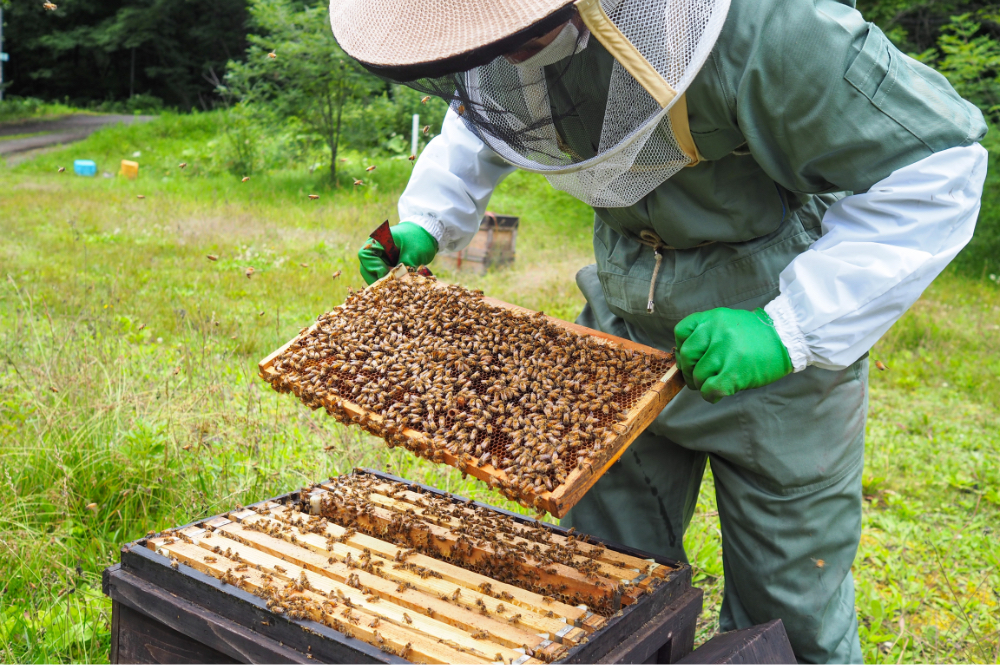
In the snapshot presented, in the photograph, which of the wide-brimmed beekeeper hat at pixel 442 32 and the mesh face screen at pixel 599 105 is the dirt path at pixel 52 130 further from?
the wide-brimmed beekeeper hat at pixel 442 32

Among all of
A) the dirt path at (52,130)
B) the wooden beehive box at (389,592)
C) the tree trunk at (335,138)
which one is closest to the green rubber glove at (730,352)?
the wooden beehive box at (389,592)

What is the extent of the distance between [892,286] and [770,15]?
0.69m

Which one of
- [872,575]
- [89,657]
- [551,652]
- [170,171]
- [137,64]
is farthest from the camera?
[137,64]

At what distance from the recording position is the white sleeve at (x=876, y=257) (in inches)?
70.4

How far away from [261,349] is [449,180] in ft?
10.6

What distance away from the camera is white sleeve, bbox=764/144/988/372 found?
1788mm

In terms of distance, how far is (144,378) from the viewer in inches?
167

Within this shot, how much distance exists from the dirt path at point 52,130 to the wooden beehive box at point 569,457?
16772mm

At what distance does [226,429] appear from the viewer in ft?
11.7

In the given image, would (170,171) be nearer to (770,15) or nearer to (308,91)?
(308,91)

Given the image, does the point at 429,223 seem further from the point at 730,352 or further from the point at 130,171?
the point at 130,171

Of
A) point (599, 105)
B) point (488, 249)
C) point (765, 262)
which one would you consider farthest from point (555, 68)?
point (488, 249)

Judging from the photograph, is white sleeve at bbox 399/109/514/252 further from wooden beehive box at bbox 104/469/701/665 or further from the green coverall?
wooden beehive box at bbox 104/469/701/665

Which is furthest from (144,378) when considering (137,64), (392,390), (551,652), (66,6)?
(137,64)
